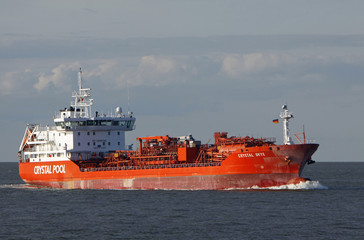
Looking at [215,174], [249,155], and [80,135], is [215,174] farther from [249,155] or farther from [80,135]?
[80,135]

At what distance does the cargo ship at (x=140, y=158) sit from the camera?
50.6m

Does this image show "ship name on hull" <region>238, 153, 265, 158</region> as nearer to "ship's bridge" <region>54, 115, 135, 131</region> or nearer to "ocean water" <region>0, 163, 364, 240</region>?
"ocean water" <region>0, 163, 364, 240</region>

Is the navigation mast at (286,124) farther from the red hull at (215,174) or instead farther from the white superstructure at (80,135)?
the white superstructure at (80,135)

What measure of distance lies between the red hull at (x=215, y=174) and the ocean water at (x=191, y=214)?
118 centimetres

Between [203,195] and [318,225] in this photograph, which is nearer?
[318,225]

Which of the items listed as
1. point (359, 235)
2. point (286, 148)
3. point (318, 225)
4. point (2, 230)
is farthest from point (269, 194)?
point (2, 230)

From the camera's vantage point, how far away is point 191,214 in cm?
4072

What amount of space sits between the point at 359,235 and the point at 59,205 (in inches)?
962

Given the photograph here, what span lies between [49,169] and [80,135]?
4847 millimetres

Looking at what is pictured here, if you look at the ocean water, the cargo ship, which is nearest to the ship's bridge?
the cargo ship

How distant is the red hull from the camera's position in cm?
5000

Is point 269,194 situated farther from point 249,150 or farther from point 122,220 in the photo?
point 122,220

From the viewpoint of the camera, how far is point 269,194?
48719mm

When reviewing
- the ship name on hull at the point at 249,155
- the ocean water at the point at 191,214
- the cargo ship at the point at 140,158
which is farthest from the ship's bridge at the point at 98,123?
the ship name on hull at the point at 249,155
